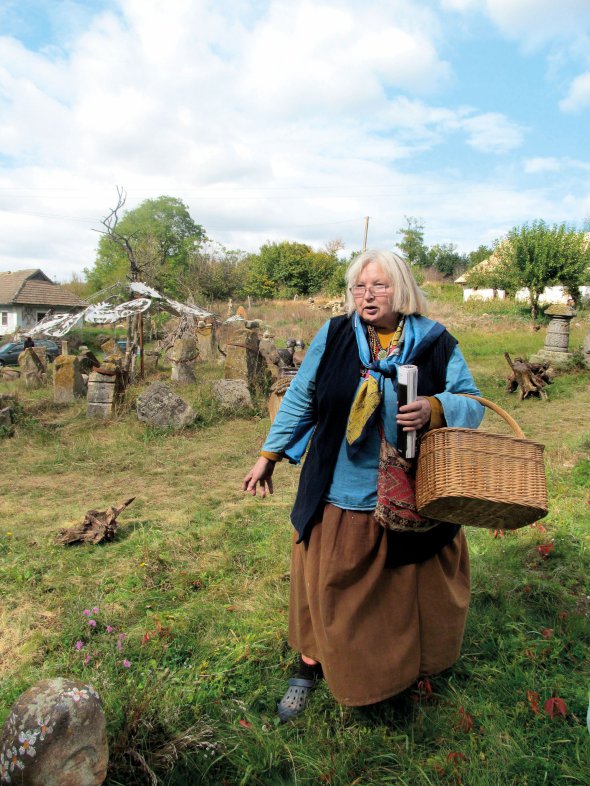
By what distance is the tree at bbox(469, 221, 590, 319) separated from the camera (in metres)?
27.8

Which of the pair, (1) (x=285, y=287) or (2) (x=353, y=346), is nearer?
(2) (x=353, y=346)

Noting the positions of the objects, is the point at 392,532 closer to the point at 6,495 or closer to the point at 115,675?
the point at 115,675

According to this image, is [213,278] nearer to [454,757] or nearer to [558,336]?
[558,336]

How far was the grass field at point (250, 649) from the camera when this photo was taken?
2150 mm

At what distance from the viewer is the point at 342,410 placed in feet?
7.46

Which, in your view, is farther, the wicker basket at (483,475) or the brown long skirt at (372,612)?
the brown long skirt at (372,612)

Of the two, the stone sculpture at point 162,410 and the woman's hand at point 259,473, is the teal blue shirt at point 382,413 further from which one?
the stone sculpture at point 162,410

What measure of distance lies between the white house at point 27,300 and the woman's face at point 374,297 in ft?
118

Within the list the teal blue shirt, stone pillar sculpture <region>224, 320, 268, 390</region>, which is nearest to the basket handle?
the teal blue shirt

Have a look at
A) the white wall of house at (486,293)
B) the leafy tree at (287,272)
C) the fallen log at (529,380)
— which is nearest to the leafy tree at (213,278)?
the leafy tree at (287,272)

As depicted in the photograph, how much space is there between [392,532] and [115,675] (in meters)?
1.57

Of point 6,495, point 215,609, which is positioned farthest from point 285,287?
point 215,609

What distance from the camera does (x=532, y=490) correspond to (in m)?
1.91

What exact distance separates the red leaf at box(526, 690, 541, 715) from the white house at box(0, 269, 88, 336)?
1436 inches
